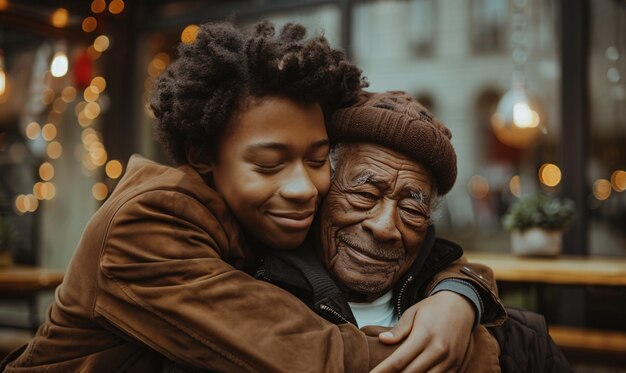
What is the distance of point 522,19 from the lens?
619 cm

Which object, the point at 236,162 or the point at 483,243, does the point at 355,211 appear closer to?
the point at 236,162

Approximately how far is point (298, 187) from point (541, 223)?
12.3ft

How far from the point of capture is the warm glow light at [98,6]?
6606mm

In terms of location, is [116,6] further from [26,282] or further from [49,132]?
[26,282]

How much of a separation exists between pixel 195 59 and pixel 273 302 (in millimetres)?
679

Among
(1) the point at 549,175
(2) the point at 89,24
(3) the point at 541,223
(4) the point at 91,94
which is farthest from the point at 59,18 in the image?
(1) the point at 549,175

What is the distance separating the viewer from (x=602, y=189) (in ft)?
19.1

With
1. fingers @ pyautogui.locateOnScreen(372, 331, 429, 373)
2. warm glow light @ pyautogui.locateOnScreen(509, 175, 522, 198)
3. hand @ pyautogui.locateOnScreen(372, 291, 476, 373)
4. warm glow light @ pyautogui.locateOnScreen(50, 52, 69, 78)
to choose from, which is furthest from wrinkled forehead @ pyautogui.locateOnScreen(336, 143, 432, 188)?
warm glow light @ pyautogui.locateOnScreen(509, 175, 522, 198)

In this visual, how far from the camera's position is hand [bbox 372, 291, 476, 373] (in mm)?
1510

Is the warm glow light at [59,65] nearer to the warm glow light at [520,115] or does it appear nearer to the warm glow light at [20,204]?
the warm glow light at [20,204]

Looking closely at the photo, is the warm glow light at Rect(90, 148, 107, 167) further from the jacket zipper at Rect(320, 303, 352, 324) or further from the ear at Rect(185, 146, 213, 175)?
the jacket zipper at Rect(320, 303, 352, 324)

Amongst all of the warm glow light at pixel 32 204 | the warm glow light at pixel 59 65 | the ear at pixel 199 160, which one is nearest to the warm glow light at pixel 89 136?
the warm glow light at pixel 32 204

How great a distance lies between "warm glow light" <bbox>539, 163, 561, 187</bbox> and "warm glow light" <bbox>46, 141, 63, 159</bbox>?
20.1 feet

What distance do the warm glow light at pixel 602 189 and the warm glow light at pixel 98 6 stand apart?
17.2ft
